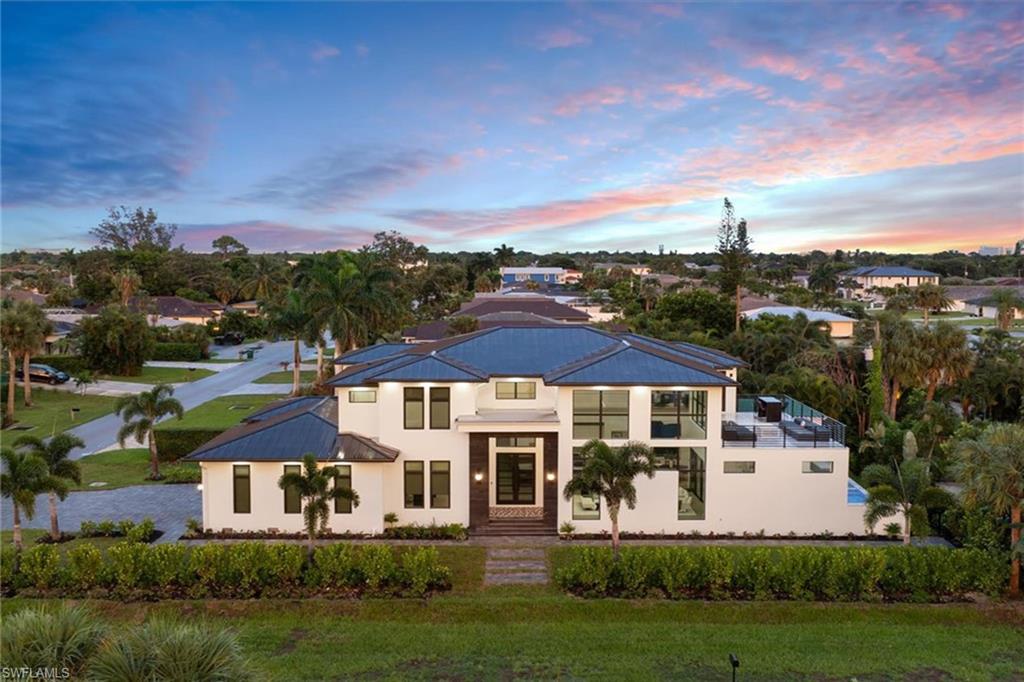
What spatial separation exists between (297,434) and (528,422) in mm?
7074

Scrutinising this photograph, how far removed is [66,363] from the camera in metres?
47.5

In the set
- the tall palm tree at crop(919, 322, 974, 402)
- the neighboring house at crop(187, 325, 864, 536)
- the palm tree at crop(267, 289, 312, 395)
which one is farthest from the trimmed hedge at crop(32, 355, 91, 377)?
the tall palm tree at crop(919, 322, 974, 402)

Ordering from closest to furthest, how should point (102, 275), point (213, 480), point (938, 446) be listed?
1. point (213, 480)
2. point (938, 446)
3. point (102, 275)

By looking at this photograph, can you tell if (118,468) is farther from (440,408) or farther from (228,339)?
(228,339)

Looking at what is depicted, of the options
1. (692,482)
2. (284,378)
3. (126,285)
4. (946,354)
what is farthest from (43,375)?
(946,354)

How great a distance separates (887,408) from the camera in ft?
110

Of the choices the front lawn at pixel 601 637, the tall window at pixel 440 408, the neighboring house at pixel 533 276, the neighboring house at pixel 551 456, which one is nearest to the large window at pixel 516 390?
the neighboring house at pixel 551 456

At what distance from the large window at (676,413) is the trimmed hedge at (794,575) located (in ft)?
14.7

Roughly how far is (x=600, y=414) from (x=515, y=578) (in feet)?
18.6

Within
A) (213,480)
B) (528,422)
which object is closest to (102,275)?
(213,480)

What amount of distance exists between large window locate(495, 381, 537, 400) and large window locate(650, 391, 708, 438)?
3.84 m

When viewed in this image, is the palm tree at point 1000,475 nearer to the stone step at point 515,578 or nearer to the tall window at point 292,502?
the stone step at point 515,578

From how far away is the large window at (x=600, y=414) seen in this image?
20297 mm

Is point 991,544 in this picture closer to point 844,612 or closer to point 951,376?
point 844,612
